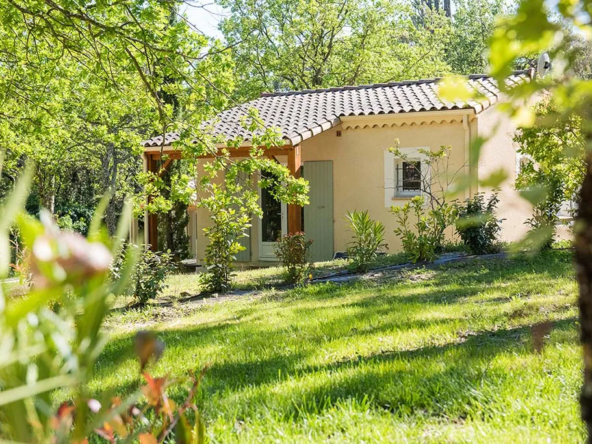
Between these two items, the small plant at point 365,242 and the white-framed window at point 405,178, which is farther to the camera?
the white-framed window at point 405,178

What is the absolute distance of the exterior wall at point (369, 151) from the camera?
13.8 m

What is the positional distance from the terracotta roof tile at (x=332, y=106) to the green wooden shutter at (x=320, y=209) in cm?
122

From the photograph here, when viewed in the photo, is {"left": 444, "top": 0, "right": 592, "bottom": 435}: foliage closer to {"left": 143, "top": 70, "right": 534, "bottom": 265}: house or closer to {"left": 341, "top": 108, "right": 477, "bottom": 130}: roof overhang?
{"left": 143, "top": 70, "right": 534, "bottom": 265}: house

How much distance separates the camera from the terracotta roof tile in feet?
44.0

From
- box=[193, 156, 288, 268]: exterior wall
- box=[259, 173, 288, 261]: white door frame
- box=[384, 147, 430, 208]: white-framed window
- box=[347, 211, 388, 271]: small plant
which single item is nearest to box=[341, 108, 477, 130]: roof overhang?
box=[384, 147, 430, 208]: white-framed window

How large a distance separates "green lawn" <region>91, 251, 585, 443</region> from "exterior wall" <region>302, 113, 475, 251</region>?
6.16 meters

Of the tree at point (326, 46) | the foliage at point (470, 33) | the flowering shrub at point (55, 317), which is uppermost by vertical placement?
the foliage at point (470, 33)

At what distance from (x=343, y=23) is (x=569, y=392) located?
2270cm

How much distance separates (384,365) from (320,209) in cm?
1095

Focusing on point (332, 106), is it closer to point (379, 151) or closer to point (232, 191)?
point (379, 151)

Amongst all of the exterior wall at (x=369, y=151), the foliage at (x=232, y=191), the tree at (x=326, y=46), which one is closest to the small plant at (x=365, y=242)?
the foliage at (x=232, y=191)

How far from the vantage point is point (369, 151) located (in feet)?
47.6

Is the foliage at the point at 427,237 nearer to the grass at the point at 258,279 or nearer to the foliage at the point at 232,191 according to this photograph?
the grass at the point at 258,279

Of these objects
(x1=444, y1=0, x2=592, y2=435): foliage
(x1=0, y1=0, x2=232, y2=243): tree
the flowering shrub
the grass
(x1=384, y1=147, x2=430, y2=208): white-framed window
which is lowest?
the grass
